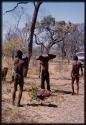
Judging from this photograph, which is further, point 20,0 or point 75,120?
point 20,0

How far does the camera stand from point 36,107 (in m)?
11.7

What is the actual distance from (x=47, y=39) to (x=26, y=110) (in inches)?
1018

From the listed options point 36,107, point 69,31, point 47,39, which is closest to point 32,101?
point 36,107

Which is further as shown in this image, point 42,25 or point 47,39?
point 42,25

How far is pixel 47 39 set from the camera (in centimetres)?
3662

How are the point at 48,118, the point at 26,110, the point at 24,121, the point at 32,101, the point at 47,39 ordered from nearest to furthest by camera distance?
the point at 24,121
the point at 48,118
the point at 26,110
the point at 32,101
the point at 47,39

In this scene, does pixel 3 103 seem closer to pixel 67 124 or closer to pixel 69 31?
pixel 67 124

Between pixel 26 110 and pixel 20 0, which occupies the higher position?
pixel 20 0

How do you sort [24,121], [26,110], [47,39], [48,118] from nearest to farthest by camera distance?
[24,121]
[48,118]
[26,110]
[47,39]

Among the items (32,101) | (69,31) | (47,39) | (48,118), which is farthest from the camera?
(69,31)

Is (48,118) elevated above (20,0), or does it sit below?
below

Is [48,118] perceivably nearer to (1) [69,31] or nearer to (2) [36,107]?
(2) [36,107]

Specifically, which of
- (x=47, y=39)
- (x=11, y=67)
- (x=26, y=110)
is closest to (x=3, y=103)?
(x=26, y=110)

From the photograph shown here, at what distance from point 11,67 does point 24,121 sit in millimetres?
10122
